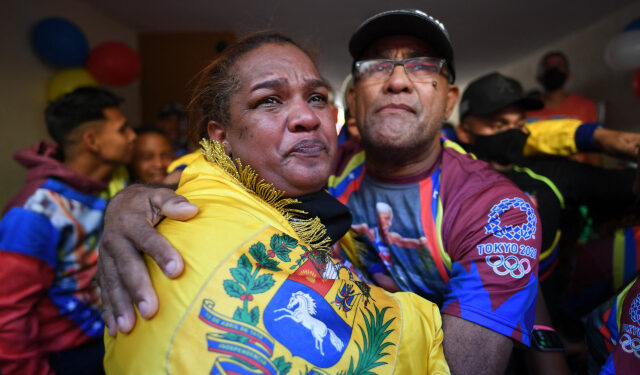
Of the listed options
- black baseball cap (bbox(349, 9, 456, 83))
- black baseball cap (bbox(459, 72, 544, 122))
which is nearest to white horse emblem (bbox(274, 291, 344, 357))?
black baseball cap (bbox(349, 9, 456, 83))

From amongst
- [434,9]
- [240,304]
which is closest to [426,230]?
[240,304]

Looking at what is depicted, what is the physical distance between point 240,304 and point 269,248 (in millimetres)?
166

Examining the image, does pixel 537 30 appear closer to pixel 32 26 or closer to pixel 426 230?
pixel 426 230

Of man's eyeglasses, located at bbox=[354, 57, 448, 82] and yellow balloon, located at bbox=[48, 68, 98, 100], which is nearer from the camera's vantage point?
man's eyeglasses, located at bbox=[354, 57, 448, 82]

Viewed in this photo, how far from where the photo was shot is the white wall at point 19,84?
13.6 feet

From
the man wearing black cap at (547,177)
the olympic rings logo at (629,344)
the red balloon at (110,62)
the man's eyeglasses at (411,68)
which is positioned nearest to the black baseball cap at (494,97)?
the man wearing black cap at (547,177)

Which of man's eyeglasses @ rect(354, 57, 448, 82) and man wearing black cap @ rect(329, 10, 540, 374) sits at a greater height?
man's eyeglasses @ rect(354, 57, 448, 82)

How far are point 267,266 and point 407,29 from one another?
139 centimetres

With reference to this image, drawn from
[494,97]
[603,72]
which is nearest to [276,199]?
[494,97]

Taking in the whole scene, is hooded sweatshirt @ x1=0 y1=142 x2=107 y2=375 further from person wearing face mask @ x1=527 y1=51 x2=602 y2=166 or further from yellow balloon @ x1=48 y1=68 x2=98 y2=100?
person wearing face mask @ x1=527 y1=51 x2=602 y2=166

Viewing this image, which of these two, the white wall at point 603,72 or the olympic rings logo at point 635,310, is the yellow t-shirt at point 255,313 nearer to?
the olympic rings logo at point 635,310

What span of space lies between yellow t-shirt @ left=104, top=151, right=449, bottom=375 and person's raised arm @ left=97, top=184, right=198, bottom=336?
0.08ft

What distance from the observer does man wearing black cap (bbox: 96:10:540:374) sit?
1.24 m

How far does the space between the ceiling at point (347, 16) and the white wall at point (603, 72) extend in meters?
0.17
